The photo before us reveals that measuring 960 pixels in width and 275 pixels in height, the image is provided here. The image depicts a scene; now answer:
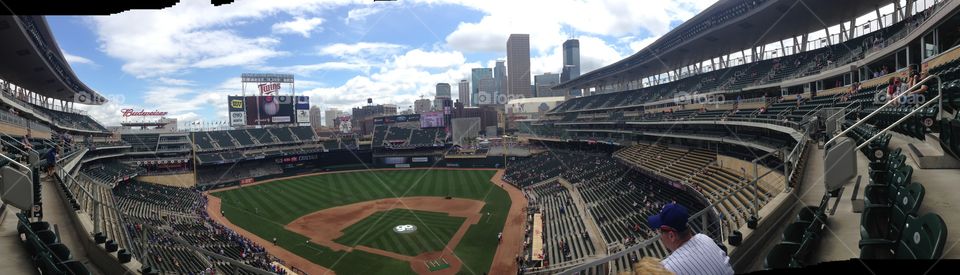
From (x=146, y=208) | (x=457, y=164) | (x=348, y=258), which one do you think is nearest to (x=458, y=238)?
(x=348, y=258)

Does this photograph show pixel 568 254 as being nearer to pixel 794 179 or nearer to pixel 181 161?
pixel 794 179

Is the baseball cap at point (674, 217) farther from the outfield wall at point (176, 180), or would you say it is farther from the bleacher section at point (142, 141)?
the bleacher section at point (142, 141)

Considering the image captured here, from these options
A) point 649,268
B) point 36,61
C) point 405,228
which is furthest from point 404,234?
point 36,61

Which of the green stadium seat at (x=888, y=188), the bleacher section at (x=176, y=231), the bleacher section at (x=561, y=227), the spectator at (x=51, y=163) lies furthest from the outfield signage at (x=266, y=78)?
the green stadium seat at (x=888, y=188)

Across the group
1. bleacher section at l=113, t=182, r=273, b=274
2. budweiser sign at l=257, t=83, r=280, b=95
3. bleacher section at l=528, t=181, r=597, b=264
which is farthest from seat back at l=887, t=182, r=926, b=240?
budweiser sign at l=257, t=83, r=280, b=95

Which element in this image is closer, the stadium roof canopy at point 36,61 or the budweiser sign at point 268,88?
the stadium roof canopy at point 36,61

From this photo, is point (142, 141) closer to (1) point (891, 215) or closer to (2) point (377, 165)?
(2) point (377, 165)

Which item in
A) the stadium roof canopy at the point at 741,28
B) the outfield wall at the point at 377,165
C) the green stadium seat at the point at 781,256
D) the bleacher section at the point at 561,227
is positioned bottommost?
the bleacher section at the point at 561,227

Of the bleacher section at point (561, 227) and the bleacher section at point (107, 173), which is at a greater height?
the bleacher section at point (107, 173)

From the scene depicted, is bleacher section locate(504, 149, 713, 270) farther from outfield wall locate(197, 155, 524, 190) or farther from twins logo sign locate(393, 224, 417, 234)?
outfield wall locate(197, 155, 524, 190)
